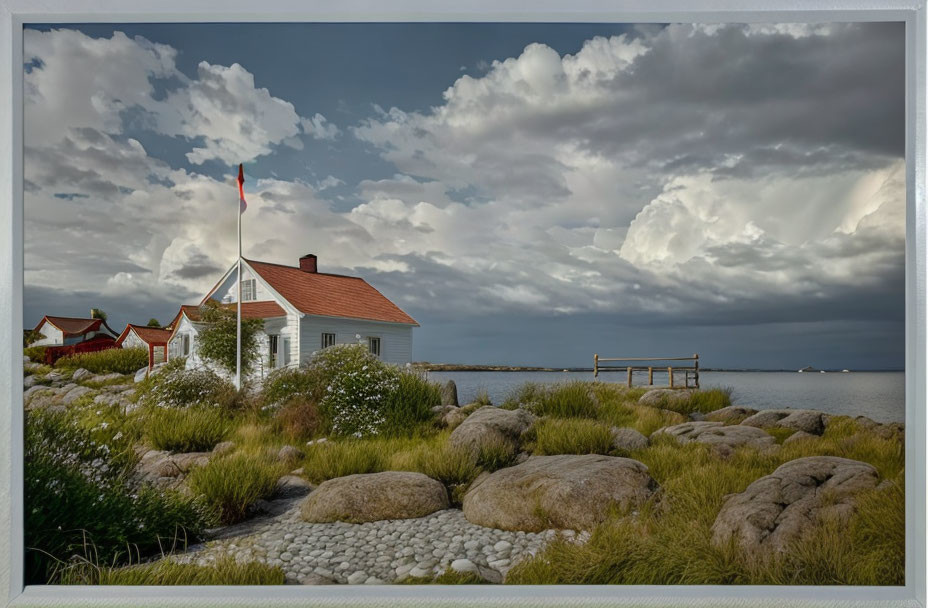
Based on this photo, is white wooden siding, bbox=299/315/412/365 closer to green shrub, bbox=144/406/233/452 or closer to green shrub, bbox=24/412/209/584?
green shrub, bbox=144/406/233/452

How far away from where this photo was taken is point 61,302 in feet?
11.4

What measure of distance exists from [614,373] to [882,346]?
58.8 inches

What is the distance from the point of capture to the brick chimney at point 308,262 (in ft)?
12.0

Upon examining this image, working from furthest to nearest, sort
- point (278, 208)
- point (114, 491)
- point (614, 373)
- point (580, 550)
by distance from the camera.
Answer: point (614, 373)
point (278, 208)
point (114, 491)
point (580, 550)

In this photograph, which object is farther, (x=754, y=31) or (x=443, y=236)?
(x=443, y=236)

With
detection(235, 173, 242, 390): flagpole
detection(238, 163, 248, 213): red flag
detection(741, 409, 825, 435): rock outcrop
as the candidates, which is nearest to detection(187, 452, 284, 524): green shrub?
detection(235, 173, 242, 390): flagpole

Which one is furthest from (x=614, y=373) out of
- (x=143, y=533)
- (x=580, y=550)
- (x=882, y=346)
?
(x=143, y=533)

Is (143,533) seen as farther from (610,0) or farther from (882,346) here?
(882,346)

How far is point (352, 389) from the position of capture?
3.81 m

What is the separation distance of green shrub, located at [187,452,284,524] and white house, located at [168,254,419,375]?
1.92ft

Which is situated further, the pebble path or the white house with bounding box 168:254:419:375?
the white house with bounding box 168:254:419:375

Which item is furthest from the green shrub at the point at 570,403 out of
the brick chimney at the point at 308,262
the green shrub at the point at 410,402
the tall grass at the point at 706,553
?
the brick chimney at the point at 308,262

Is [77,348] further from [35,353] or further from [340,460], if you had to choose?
[340,460]

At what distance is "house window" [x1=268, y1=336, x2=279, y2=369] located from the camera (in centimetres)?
377
